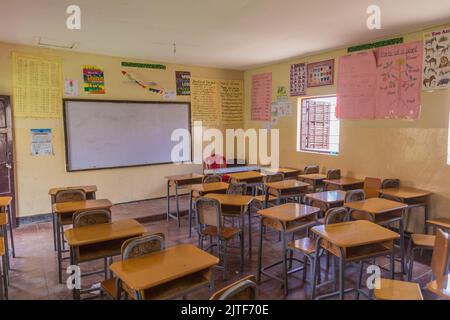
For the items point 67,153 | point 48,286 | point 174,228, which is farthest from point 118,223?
point 67,153

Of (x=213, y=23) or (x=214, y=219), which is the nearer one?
(x=214, y=219)

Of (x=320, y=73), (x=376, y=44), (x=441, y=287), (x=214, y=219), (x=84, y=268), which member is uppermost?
(x=376, y=44)

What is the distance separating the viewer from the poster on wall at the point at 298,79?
5781mm

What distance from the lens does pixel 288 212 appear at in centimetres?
311

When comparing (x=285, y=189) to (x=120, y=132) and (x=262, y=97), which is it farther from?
(x=120, y=132)

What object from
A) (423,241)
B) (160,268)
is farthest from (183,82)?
(160,268)

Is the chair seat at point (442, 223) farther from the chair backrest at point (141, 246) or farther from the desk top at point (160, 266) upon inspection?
the chair backrest at point (141, 246)

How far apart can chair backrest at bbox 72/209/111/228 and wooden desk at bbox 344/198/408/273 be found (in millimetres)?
2361

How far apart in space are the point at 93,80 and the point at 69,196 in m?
2.52

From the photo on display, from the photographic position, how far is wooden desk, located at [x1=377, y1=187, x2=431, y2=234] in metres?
3.88

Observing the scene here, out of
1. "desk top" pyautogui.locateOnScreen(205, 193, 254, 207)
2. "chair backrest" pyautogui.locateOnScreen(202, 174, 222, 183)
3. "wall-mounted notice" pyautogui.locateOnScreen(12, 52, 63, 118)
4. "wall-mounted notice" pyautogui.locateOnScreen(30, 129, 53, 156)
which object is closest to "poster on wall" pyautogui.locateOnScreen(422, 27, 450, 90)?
"desk top" pyautogui.locateOnScreen(205, 193, 254, 207)

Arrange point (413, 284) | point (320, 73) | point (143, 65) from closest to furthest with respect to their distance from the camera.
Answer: point (413, 284)
point (320, 73)
point (143, 65)

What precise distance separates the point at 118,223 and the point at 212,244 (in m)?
1.39

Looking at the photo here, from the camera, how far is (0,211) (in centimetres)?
352
